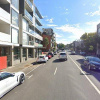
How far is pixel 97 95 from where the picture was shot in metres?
5.53

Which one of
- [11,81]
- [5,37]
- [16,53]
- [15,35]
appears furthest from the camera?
[16,53]

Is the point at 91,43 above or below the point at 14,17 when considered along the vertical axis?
below

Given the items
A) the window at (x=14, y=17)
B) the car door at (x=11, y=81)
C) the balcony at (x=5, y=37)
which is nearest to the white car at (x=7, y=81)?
the car door at (x=11, y=81)

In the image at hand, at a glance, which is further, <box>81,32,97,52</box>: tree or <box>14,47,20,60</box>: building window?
<box>81,32,97,52</box>: tree

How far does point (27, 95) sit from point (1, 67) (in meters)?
9.22

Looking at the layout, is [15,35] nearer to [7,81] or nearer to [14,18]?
[14,18]

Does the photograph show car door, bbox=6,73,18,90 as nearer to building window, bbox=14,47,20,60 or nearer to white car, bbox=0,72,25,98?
white car, bbox=0,72,25,98

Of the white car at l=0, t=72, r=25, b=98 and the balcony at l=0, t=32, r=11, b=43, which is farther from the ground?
the balcony at l=0, t=32, r=11, b=43

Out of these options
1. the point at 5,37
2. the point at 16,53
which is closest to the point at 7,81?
the point at 5,37

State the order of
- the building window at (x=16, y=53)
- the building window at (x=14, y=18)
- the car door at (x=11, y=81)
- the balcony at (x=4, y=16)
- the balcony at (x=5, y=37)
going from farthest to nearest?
the building window at (x=16, y=53) → the building window at (x=14, y=18) → the balcony at (x=5, y=37) → the balcony at (x=4, y=16) → the car door at (x=11, y=81)

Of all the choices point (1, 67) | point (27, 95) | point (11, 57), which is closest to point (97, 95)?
point (27, 95)

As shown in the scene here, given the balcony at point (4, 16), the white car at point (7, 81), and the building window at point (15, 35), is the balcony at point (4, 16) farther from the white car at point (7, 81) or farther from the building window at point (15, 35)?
the white car at point (7, 81)

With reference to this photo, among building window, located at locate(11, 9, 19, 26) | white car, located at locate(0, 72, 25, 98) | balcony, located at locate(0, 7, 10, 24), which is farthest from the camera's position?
building window, located at locate(11, 9, 19, 26)

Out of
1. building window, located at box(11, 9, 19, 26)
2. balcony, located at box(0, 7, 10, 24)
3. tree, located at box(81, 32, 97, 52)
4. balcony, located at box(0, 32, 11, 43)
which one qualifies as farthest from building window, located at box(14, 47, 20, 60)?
tree, located at box(81, 32, 97, 52)
